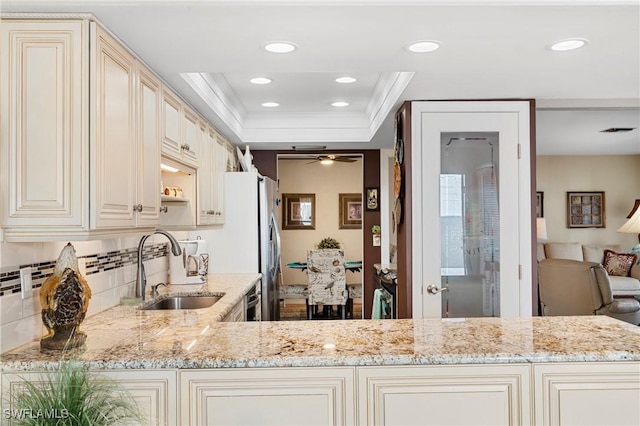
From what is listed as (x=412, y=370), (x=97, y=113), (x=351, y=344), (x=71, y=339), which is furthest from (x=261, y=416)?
(x=97, y=113)

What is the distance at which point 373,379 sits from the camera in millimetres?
1746

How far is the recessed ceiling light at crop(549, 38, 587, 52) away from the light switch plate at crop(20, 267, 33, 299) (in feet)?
8.23

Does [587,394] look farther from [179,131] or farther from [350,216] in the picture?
[350,216]

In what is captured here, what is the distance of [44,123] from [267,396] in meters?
1.30

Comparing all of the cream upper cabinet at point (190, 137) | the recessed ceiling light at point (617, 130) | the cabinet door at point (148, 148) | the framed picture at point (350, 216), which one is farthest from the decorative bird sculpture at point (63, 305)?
the framed picture at point (350, 216)

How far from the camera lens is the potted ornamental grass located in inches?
55.4

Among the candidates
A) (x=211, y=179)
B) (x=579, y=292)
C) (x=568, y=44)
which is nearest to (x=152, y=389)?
(x=568, y=44)

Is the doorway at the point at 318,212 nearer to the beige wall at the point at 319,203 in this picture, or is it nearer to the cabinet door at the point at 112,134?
the beige wall at the point at 319,203

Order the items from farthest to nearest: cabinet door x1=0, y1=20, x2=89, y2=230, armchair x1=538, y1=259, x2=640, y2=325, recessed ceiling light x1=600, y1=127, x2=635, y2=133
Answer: recessed ceiling light x1=600, y1=127, x2=635, y2=133
armchair x1=538, y1=259, x2=640, y2=325
cabinet door x1=0, y1=20, x2=89, y2=230

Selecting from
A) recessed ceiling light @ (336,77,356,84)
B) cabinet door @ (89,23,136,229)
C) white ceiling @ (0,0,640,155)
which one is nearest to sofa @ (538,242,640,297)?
white ceiling @ (0,0,640,155)

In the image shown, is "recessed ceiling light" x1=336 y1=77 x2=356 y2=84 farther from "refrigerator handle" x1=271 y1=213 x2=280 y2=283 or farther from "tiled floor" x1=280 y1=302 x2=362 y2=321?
"tiled floor" x1=280 y1=302 x2=362 y2=321

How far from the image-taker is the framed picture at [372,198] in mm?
6008

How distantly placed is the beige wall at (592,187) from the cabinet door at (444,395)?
6758mm

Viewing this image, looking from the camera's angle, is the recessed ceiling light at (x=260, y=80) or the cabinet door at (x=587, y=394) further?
the recessed ceiling light at (x=260, y=80)
